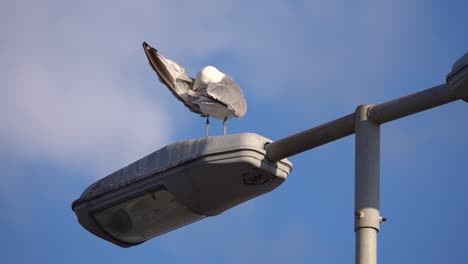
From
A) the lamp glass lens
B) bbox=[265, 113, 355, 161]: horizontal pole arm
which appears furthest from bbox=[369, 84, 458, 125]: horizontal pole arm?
the lamp glass lens

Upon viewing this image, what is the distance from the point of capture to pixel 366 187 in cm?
596

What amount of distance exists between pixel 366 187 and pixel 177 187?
1.75 meters

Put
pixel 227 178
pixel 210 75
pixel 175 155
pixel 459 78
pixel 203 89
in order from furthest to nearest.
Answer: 1. pixel 210 75
2. pixel 203 89
3. pixel 175 155
4. pixel 227 178
5. pixel 459 78

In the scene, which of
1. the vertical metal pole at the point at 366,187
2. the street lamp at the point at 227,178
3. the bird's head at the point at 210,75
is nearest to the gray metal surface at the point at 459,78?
the street lamp at the point at 227,178

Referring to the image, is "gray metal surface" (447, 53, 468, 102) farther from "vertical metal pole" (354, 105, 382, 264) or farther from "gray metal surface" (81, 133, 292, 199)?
"gray metal surface" (81, 133, 292, 199)

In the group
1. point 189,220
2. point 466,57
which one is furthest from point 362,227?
point 189,220

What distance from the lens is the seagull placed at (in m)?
9.20

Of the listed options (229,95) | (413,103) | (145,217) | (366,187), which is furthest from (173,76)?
(413,103)

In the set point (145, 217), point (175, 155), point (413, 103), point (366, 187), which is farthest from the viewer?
point (145, 217)

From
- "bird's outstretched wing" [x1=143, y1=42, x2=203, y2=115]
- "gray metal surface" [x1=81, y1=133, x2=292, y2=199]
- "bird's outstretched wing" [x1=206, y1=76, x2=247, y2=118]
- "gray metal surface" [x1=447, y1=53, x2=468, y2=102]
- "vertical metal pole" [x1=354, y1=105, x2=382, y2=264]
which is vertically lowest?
"vertical metal pole" [x1=354, y1=105, x2=382, y2=264]

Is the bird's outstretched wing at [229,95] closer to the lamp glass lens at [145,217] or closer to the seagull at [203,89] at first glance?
the seagull at [203,89]

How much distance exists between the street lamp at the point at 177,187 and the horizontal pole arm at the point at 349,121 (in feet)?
0.69

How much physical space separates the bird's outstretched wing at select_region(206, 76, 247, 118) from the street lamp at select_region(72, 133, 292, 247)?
1525 mm

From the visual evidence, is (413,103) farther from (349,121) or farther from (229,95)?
(229,95)
